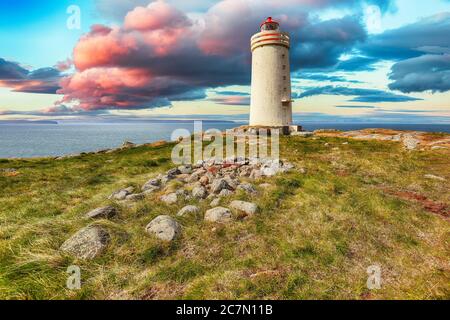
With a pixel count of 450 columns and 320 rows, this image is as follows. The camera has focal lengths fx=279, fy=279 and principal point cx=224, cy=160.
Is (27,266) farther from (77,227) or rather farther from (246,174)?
(246,174)

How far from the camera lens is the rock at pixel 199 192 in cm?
1025

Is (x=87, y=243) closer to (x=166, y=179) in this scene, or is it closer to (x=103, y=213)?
(x=103, y=213)

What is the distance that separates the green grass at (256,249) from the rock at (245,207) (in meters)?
0.33

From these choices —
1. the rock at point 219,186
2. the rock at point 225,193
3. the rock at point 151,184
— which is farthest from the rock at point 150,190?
the rock at point 225,193

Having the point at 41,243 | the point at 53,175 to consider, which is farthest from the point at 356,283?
the point at 53,175

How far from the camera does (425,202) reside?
10203 millimetres

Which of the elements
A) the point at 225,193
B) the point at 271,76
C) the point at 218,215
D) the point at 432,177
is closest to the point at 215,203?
the point at 225,193

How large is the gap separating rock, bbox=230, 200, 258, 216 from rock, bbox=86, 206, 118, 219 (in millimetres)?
3770

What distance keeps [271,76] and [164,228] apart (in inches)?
1275

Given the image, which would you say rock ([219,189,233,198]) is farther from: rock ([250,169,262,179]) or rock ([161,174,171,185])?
rock ([161,174,171,185])

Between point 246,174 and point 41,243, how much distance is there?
28.5 feet

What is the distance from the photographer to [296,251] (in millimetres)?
6633

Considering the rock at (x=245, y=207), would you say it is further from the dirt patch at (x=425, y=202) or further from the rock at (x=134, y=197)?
the dirt patch at (x=425, y=202)
